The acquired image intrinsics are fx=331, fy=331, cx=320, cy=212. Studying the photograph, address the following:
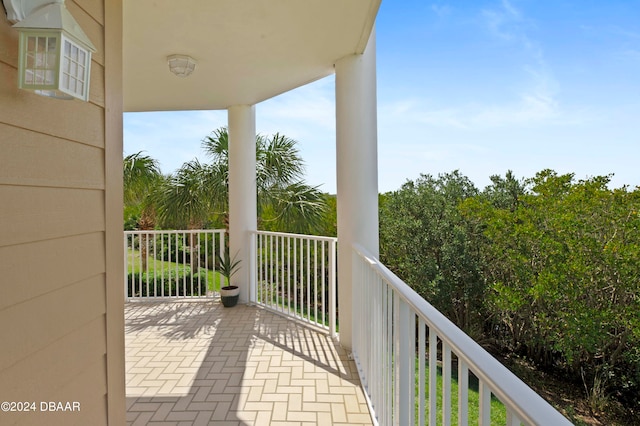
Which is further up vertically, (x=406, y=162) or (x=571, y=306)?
(x=406, y=162)

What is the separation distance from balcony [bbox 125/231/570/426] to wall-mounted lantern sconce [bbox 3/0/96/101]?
1.29 meters

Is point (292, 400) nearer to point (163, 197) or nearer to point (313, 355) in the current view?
point (313, 355)

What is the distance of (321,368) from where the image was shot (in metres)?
2.70

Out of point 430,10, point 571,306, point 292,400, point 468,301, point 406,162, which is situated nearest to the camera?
point 292,400

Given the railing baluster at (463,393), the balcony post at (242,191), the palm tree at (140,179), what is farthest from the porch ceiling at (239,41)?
the palm tree at (140,179)

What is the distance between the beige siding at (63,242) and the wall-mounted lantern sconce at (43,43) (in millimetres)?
45

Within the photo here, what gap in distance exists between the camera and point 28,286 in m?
0.92

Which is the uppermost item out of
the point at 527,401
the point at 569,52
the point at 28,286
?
the point at 569,52

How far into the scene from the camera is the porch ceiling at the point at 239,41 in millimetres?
2293

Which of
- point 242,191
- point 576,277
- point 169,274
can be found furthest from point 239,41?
point 576,277

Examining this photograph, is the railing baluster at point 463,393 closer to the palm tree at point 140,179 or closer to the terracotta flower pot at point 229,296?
the terracotta flower pot at point 229,296

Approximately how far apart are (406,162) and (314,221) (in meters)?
6.59

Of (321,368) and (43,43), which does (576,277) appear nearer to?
(321,368)

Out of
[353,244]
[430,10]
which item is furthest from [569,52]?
[353,244]
